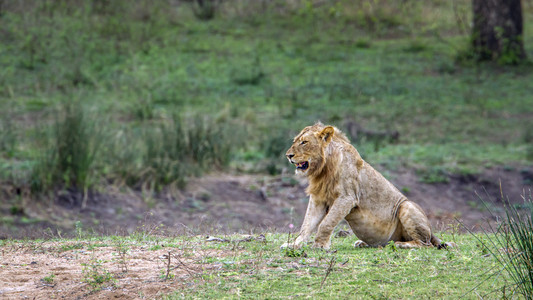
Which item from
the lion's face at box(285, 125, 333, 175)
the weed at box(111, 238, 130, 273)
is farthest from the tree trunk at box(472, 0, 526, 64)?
the weed at box(111, 238, 130, 273)

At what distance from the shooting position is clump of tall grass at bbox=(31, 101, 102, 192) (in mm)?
10922

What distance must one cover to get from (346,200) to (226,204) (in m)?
5.50

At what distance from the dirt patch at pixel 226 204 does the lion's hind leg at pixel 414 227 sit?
313cm

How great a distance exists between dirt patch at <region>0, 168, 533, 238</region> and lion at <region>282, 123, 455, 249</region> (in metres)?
3.14

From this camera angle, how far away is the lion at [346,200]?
6383mm

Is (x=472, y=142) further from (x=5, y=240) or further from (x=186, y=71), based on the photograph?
(x=5, y=240)

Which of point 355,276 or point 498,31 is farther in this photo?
point 498,31

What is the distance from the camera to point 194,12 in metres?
24.0

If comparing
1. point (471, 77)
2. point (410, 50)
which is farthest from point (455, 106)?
point (410, 50)

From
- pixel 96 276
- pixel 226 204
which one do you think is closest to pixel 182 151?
pixel 226 204

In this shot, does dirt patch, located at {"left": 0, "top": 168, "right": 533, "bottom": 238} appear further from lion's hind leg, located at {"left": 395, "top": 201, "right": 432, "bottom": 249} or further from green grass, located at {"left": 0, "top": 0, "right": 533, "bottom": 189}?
lion's hind leg, located at {"left": 395, "top": 201, "right": 432, "bottom": 249}

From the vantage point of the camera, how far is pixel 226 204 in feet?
38.1

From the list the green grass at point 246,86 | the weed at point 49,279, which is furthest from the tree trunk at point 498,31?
the weed at point 49,279

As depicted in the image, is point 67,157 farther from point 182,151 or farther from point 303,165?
point 303,165
